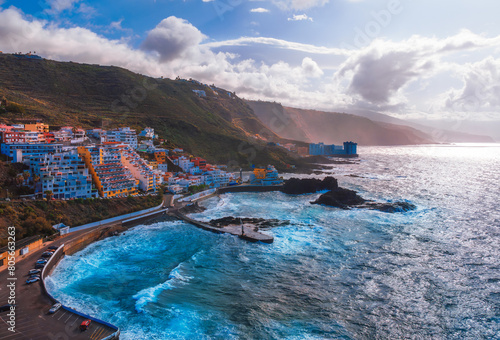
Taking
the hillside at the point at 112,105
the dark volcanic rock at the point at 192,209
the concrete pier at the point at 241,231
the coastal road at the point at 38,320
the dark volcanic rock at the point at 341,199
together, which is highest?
the hillside at the point at 112,105

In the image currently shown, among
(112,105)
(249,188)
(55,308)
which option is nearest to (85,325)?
(55,308)

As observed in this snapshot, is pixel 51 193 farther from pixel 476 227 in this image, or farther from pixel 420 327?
pixel 476 227

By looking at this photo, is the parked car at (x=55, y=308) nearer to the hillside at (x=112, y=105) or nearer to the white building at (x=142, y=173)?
the white building at (x=142, y=173)

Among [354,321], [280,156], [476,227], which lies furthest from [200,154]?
[354,321]

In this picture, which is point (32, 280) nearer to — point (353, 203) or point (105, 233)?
point (105, 233)

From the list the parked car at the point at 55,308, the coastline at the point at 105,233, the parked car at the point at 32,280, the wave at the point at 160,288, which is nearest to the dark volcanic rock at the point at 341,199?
the coastline at the point at 105,233

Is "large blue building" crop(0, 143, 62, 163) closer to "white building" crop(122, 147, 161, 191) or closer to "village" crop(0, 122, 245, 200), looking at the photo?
"village" crop(0, 122, 245, 200)
